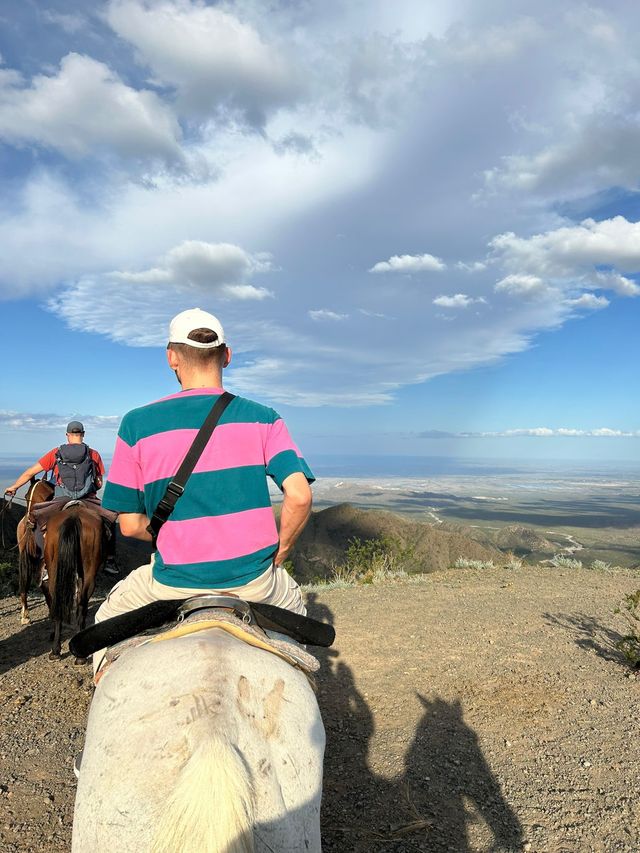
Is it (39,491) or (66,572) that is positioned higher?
(39,491)

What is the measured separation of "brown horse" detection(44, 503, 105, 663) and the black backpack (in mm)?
349

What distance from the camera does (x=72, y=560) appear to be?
23.2 ft

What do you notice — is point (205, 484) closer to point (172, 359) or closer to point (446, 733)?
point (172, 359)

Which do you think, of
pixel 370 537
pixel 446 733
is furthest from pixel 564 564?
pixel 370 537

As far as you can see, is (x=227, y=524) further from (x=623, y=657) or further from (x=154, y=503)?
(x=623, y=657)

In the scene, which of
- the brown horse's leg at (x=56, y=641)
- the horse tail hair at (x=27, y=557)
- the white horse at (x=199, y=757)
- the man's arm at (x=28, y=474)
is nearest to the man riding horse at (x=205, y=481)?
the white horse at (x=199, y=757)

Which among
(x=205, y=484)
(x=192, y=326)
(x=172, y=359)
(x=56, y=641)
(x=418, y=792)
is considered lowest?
(x=418, y=792)

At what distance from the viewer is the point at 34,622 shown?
8.93 metres

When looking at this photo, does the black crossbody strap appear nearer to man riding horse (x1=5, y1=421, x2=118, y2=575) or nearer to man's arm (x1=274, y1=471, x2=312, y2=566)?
man's arm (x1=274, y1=471, x2=312, y2=566)

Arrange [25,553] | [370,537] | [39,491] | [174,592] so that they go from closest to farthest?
[174,592], [39,491], [25,553], [370,537]

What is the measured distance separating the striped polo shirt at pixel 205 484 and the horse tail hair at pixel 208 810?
0.96 metres

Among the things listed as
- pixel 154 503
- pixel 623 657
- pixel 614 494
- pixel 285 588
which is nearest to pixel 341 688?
pixel 623 657

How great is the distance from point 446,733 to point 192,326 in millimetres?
4560

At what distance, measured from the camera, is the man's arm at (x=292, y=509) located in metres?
2.67
